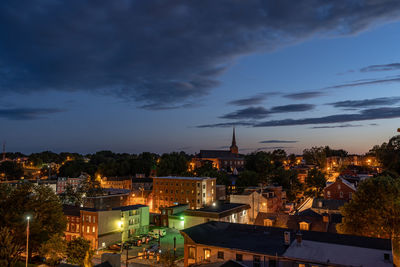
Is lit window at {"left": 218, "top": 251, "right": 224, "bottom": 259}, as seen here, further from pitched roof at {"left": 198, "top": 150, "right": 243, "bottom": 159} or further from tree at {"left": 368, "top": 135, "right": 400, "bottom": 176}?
pitched roof at {"left": 198, "top": 150, "right": 243, "bottom": 159}

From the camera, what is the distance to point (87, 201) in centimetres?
7438

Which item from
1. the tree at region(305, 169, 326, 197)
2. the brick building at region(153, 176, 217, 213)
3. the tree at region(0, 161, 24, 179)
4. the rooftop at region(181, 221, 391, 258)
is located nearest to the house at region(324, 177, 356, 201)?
the tree at region(305, 169, 326, 197)

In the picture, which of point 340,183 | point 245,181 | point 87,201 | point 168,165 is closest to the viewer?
point 340,183

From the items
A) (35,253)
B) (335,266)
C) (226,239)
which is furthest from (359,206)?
(35,253)

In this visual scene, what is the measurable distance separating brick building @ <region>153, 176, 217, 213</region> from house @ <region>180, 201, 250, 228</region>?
22.1 m

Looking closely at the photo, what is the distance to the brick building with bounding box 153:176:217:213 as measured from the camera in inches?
3061

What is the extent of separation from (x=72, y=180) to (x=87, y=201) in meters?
61.0

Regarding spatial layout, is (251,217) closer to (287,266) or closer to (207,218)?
(207,218)

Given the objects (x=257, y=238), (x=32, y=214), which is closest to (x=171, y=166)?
(x=32, y=214)

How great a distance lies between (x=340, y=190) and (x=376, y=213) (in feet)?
80.3

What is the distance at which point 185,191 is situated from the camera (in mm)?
79062

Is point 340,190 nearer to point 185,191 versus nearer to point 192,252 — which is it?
point 185,191

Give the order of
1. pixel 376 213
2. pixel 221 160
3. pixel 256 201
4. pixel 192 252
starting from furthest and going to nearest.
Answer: pixel 221 160 < pixel 256 201 < pixel 376 213 < pixel 192 252

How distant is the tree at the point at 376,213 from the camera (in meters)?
35.7
